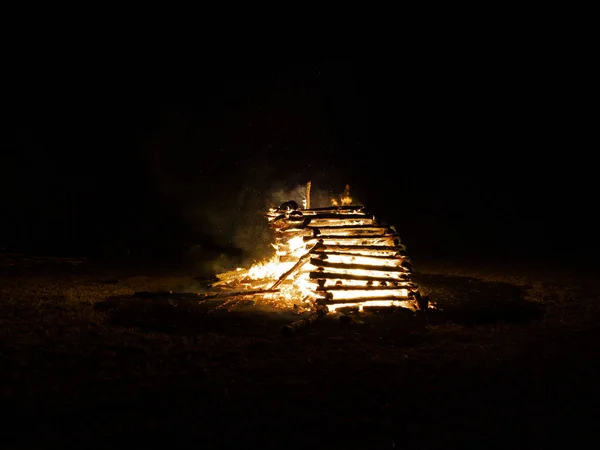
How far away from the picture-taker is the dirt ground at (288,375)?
→ 14.2 ft

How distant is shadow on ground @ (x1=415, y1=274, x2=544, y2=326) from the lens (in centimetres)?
861

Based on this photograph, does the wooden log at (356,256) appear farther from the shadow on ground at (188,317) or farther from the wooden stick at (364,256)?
the shadow on ground at (188,317)

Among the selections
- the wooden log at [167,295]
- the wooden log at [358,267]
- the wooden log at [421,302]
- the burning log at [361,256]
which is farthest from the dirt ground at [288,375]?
the burning log at [361,256]

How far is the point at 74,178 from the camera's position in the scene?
73.5 feet

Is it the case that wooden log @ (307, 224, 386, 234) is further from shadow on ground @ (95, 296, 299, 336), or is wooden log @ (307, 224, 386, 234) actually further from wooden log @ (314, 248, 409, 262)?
shadow on ground @ (95, 296, 299, 336)

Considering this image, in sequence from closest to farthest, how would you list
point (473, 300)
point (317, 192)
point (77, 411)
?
point (77, 411) → point (473, 300) → point (317, 192)

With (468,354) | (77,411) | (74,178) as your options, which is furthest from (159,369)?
(74,178)

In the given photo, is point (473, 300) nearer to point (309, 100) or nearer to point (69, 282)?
point (69, 282)

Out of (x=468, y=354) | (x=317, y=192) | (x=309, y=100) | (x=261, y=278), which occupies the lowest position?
(x=468, y=354)

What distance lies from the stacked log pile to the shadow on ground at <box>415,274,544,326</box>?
2.55 ft

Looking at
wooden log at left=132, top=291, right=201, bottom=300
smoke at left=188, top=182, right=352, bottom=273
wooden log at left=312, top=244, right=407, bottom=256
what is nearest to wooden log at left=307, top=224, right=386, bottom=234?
wooden log at left=312, top=244, right=407, bottom=256

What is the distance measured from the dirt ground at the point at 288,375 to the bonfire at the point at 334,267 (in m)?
0.71

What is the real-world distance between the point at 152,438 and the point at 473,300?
7.62 metres

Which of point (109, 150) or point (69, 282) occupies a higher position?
point (109, 150)
